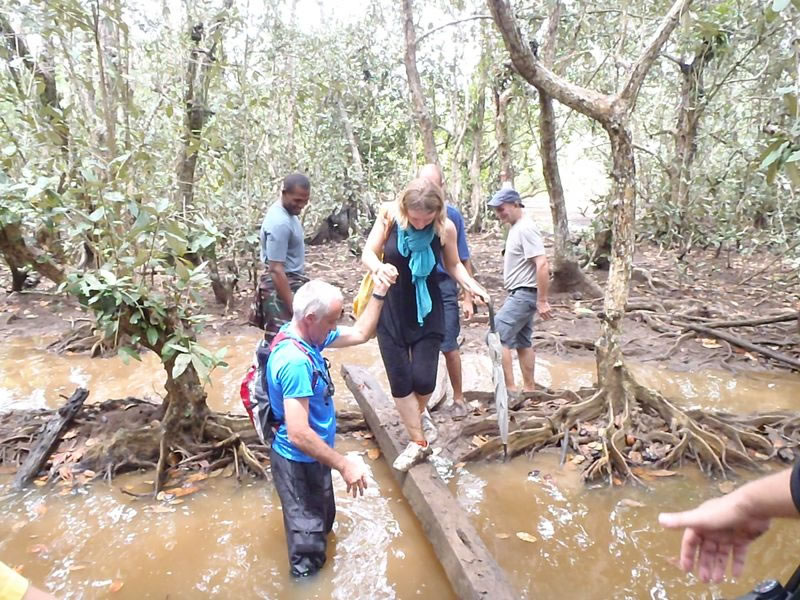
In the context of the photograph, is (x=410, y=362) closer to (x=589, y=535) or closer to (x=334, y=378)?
(x=589, y=535)

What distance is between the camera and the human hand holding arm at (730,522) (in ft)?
4.26

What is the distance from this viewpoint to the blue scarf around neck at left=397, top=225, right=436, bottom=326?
12.3 ft

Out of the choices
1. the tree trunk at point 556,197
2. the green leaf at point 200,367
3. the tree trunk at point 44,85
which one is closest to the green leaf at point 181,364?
the green leaf at point 200,367

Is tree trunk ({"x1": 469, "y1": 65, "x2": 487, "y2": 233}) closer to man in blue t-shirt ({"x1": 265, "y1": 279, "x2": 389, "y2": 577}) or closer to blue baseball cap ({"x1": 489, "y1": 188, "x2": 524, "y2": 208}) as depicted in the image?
blue baseball cap ({"x1": 489, "y1": 188, "x2": 524, "y2": 208})

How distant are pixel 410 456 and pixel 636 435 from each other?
6.11ft

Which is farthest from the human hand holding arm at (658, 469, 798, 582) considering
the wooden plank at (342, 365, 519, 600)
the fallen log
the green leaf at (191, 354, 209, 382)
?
the fallen log

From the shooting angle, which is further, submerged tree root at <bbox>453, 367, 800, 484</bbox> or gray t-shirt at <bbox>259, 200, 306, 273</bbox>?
gray t-shirt at <bbox>259, 200, 306, 273</bbox>

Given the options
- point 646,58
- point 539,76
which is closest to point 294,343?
point 539,76

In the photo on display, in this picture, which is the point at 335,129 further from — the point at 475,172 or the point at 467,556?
the point at 467,556

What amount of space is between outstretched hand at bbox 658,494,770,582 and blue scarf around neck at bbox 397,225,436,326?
2.49m

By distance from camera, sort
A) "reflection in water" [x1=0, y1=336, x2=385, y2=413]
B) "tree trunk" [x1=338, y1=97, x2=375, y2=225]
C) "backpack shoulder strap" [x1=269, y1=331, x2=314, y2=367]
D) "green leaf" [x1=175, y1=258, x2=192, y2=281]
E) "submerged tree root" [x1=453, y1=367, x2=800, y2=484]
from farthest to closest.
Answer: "tree trunk" [x1=338, y1=97, x2=375, y2=225] → "reflection in water" [x1=0, y1=336, x2=385, y2=413] → "submerged tree root" [x1=453, y1=367, x2=800, y2=484] → "green leaf" [x1=175, y1=258, x2=192, y2=281] → "backpack shoulder strap" [x1=269, y1=331, x2=314, y2=367]

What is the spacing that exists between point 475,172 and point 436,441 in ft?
39.0

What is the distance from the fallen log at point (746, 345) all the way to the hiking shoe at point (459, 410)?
3727 mm

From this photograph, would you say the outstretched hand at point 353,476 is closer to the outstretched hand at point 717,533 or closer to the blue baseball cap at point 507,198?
the outstretched hand at point 717,533
